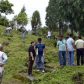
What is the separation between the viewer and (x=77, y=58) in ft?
67.4

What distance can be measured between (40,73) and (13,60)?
4875 millimetres

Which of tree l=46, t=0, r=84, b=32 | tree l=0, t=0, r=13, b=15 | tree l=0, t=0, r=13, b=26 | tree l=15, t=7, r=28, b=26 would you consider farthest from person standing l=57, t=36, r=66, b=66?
tree l=0, t=0, r=13, b=15

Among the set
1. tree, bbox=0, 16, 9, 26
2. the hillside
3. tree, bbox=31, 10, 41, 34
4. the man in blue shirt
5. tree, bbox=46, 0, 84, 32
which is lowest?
the hillside

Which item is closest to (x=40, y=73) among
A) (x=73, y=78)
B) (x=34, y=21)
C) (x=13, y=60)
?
(x=73, y=78)

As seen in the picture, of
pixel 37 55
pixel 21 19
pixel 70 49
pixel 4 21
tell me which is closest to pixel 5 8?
pixel 4 21

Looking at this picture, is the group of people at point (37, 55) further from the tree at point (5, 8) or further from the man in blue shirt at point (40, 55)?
the tree at point (5, 8)

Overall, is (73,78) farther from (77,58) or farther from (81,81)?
(77,58)

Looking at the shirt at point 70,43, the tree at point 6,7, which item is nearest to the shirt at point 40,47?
the shirt at point 70,43

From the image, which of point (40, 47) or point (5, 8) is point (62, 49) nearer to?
point (40, 47)

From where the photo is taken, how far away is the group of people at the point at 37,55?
19.5 metres

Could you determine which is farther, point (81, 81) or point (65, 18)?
point (65, 18)

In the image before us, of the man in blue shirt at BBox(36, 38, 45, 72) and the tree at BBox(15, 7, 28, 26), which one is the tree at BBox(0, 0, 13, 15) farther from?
the man in blue shirt at BBox(36, 38, 45, 72)

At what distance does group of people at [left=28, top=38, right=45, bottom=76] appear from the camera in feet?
64.1

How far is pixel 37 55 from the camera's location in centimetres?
2092
